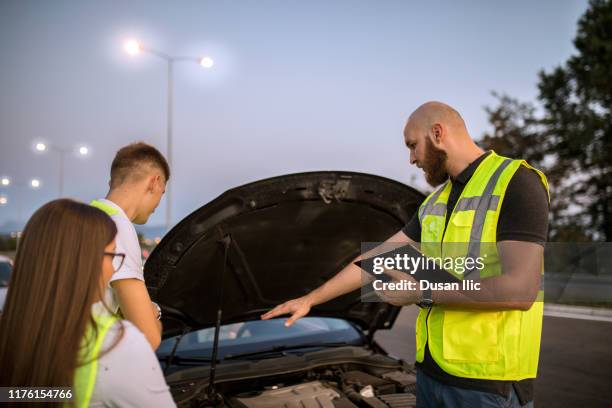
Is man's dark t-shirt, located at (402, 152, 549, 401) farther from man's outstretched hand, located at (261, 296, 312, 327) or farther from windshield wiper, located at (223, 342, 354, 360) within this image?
windshield wiper, located at (223, 342, 354, 360)

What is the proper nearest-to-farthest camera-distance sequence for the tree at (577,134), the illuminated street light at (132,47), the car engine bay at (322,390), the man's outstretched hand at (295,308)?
the man's outstretched hand at (295,308) → the car engine bay at (322,390) → the illuminated street light at (132,47) → the tree at (577,134)

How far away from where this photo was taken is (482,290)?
1.69m

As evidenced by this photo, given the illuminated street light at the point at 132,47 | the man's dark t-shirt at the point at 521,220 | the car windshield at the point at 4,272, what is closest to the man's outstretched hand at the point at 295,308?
the man's dark t-shirt at the point at 521,220

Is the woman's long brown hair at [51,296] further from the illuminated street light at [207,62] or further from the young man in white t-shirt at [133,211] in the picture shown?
the illuminated street light at [207,62]

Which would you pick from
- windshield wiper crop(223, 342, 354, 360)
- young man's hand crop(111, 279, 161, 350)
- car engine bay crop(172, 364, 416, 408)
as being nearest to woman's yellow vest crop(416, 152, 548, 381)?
car engine bay crop(172, 364, 416, 408)

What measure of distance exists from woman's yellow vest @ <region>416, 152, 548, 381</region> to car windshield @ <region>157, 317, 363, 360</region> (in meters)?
1.49

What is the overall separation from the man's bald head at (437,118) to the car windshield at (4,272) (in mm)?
5682

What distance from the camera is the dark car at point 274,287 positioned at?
2377 millimetres

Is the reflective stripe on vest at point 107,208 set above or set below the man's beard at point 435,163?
below

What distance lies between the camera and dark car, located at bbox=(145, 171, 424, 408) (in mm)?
2377

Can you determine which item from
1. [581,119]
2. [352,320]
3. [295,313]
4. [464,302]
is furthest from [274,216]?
[581,119]

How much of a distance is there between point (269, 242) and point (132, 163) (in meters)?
0.92

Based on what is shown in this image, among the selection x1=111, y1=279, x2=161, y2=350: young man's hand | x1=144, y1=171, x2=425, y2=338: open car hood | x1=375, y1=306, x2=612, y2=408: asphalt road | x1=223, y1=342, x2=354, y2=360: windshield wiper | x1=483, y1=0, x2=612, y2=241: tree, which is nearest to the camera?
x1=111, y1=279, x2=161, y2=350: young man's hand

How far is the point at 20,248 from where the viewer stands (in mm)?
1347
